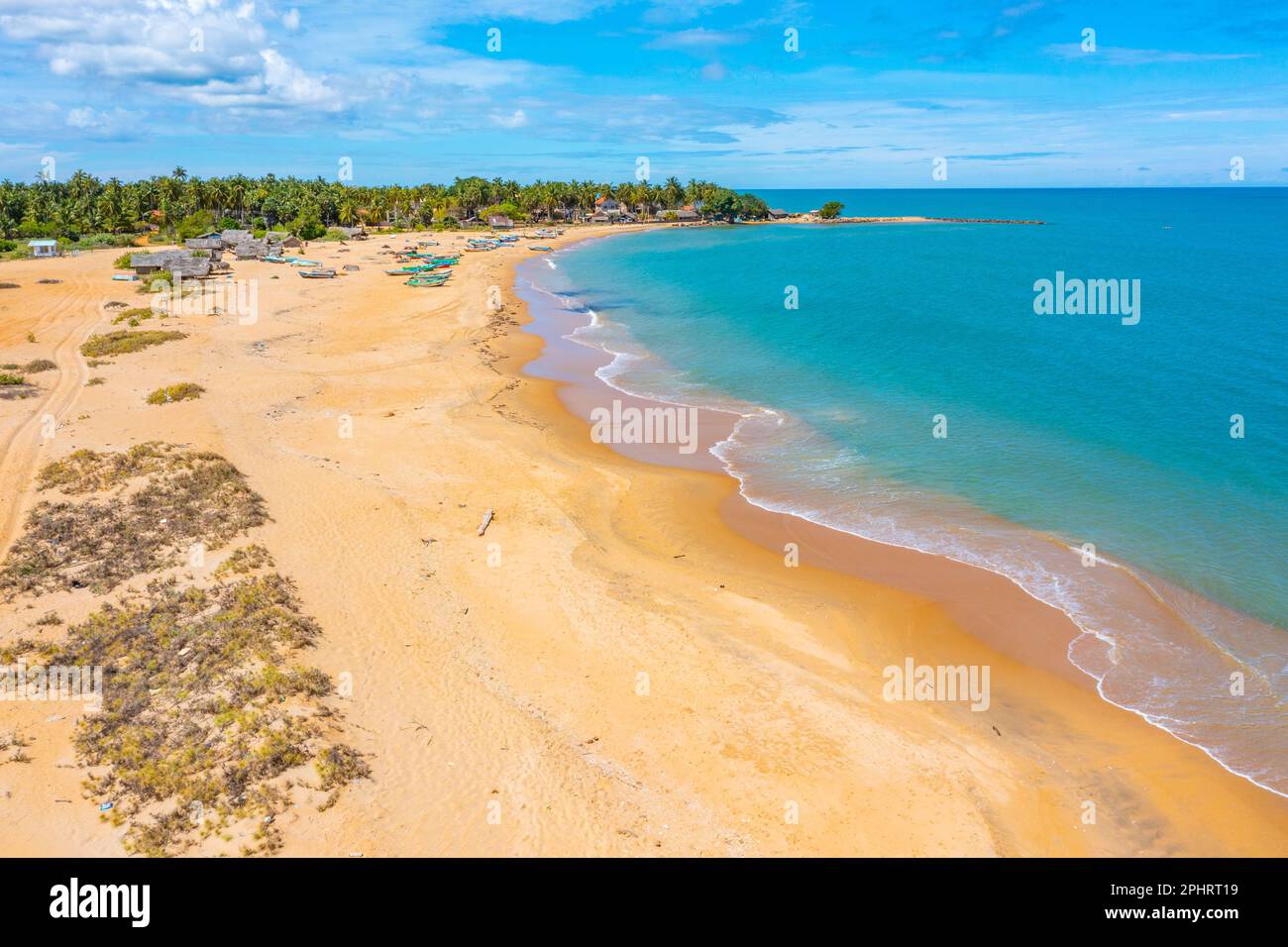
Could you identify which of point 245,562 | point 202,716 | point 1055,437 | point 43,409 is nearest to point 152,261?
point 43,409

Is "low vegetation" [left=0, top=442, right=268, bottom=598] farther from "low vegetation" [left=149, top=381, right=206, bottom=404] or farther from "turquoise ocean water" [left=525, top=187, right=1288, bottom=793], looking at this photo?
"turquoise ocean water" [left=525, top=187, right=1288, bottom=793]

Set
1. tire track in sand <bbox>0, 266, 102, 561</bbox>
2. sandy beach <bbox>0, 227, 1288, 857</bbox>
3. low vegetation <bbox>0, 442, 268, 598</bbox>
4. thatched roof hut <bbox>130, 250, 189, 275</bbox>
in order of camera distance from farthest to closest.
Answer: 1. thatched roof hut <bbox>130, 250, 189, 275</bbox>
2. tire track in sand <bbox>0, 266, 102, 561</bbox>
3. low vegetation <bbox>0, 442, 268, 598</bbox>
4. sandy beach <bbox>0, 227, 1288, 857</bbox>

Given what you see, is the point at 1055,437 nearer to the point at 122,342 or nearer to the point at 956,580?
the point at 956,580

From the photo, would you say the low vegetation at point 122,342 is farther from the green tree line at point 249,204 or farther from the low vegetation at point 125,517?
the green tree line at point 249,204

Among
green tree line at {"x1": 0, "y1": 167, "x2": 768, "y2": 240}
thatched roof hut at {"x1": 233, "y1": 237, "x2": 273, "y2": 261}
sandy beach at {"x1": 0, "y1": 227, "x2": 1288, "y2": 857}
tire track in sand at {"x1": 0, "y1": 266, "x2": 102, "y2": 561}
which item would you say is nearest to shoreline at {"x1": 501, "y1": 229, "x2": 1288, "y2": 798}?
sandy beach at {"x1": 0, "y1": 227, "x2": 1288, "y2": 857}

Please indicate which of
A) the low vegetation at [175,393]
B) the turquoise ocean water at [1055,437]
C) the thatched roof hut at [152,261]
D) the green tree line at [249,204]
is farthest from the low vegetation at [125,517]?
the green tree line at [249,204]

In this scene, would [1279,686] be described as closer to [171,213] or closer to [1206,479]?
[1206,479]

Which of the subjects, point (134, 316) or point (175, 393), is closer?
point (175, 393)
